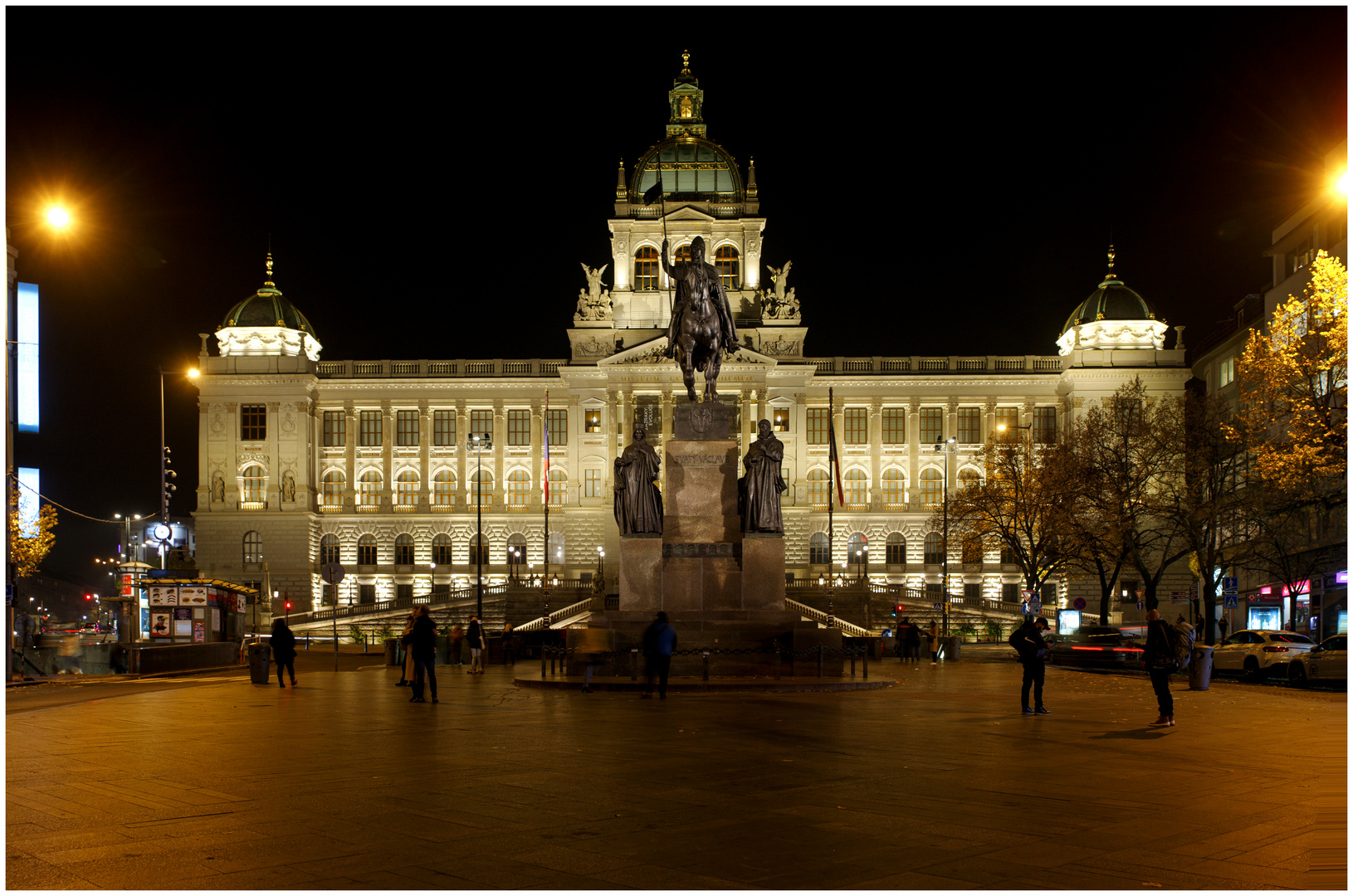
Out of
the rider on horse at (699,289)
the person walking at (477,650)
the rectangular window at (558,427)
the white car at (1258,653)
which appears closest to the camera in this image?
the rider on horse at (699,289)

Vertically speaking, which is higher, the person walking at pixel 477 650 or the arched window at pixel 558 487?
the arched window at pixel 558 487

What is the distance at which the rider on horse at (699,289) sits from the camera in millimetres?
26062

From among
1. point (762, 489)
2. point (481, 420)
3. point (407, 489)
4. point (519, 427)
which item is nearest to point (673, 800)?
point (762, 489)

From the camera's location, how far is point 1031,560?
5862cm

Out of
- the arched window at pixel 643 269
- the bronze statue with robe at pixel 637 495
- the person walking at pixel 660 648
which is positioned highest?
the arched window at pixel 643 269

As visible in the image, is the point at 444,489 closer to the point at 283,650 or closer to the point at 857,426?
the point at 857,426

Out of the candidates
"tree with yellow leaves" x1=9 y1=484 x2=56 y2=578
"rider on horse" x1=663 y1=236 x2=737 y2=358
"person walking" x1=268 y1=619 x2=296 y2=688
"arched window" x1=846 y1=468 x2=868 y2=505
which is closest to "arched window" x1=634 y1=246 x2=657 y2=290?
"arched window" x1=846 y1=468 x2=868 y2=505

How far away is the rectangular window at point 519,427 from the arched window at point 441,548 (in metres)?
7.92

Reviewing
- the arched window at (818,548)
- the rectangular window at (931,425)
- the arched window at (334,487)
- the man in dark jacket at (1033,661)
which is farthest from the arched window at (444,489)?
the man in dark jacket at (1033,661)

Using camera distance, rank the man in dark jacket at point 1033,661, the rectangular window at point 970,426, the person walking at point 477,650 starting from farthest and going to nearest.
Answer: the rectangular window at point 970,426 → the person walking at point 477,650 → the man in dark jacket at point 1033,661

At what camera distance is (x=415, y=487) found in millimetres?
94312

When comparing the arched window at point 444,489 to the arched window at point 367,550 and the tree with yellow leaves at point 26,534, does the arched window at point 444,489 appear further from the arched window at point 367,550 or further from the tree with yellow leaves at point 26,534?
the tree with yellow leaves at point 26,534

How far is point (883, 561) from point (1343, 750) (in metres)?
76.9

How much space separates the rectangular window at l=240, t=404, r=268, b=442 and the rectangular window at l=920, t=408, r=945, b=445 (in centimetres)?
4536
